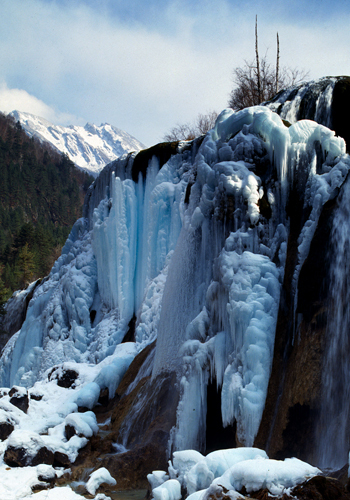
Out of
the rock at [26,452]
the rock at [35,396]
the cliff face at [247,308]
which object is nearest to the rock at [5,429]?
the rock at [26,452]

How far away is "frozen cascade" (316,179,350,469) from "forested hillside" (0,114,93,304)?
30.6m

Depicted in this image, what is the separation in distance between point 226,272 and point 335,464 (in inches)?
93.8

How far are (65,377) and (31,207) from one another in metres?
48.7

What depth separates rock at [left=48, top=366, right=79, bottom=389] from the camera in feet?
28.8

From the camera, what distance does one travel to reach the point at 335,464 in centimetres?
411

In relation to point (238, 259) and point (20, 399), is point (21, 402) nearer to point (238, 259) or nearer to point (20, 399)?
point (20, 399)

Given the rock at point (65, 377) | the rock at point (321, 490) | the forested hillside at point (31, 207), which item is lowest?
the rock at point (65, 377)

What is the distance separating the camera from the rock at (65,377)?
8788 mm

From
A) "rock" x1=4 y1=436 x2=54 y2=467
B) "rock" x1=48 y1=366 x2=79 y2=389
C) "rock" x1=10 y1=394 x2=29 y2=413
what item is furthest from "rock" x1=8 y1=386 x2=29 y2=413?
"rock" x1=4 y1=436 x2=54 y2=467

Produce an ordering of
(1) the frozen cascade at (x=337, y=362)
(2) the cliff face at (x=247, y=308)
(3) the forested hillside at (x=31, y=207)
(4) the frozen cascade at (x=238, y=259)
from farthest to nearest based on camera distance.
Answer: (3) the forested hillside at (x=31, y=207)
(4) the frozen cascade at (x=238, y=259)
(2) the cliff face at (x=247, y=308)
(1) the frozen cascade at (x=337, y=362)

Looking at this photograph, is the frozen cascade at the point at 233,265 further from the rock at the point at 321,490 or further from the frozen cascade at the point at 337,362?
the rock at the point at 321,490

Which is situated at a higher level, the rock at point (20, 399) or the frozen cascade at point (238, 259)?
the frozen cascade at point (238, 259)

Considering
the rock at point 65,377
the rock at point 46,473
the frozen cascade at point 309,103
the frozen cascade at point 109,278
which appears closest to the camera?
the rock at point 46,473

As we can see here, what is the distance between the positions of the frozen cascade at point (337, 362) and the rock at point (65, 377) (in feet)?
18.6
